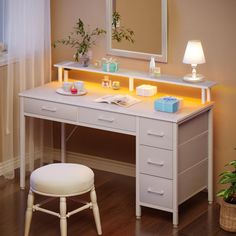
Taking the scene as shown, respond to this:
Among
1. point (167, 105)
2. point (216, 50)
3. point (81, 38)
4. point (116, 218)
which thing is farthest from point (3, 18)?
point (116, 218)

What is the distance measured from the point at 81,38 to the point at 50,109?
2.22ft

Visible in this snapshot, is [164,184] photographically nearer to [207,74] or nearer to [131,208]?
[131,208]

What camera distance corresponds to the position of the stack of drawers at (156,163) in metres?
4.15

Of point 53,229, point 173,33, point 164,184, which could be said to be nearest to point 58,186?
point 53,229

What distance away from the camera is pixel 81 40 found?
500cm

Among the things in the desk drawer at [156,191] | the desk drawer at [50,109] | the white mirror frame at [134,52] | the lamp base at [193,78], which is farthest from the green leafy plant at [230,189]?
the desk drawer at [50,109]

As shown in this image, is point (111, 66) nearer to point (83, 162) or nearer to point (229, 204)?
point (83, 162)

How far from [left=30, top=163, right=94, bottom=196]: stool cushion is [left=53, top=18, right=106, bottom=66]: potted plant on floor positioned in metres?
1.12

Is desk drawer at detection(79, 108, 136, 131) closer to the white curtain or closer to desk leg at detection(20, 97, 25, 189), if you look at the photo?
desk leg at detection(20, 97, 25, 189)

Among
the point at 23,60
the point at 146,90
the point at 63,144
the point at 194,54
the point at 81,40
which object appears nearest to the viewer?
the point at 194,54

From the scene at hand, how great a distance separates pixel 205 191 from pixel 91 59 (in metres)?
1.22

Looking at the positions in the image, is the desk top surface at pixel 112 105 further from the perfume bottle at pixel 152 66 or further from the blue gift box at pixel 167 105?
the perfume bottle at pixel 152 66

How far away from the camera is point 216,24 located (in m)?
4.40

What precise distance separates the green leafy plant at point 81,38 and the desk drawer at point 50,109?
1.58 feet
